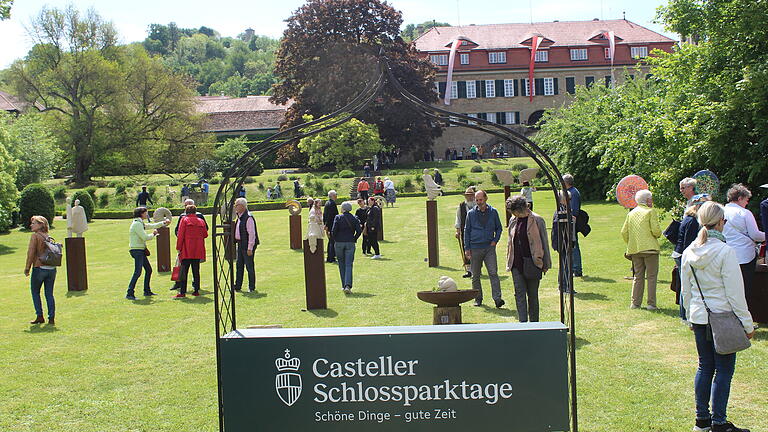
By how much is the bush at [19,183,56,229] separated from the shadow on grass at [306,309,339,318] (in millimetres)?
25230

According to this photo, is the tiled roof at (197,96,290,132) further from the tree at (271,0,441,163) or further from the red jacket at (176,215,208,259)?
the red jacket at (176,215,208,259)

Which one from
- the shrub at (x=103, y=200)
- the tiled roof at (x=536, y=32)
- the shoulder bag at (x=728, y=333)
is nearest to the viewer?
the shoulder bag at (x=728, y=333)

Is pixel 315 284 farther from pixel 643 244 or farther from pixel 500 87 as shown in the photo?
pixel 500 87

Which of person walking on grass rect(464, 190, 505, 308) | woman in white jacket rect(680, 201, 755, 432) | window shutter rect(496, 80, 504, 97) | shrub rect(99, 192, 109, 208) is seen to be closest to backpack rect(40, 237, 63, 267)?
person walking on grass rect(464, 190, 505, 308)

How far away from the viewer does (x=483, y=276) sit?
15695mm

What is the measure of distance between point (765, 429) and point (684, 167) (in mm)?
10717

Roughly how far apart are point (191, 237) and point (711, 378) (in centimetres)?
991

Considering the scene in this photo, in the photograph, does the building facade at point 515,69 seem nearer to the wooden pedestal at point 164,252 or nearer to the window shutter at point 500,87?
the window shutter at point 500,87

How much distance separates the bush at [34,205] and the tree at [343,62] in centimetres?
2486

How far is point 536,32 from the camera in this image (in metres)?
73.2

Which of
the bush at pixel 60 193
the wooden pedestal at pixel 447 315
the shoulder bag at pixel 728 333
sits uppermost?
the bush at pixel 60 193

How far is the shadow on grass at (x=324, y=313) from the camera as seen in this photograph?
12.1 meters

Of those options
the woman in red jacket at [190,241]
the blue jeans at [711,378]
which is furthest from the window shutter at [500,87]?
the blue jeans at [711,378]

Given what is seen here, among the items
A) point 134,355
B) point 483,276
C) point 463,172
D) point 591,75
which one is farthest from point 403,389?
point 591,75
